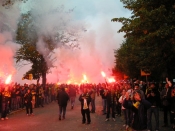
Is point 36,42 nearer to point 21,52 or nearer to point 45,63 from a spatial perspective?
point 21,52

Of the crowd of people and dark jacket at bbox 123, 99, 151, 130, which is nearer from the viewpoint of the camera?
dark jacket at bbox 123, 99, 151, 130

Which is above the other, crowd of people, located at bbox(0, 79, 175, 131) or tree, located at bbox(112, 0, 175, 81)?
tree, located at bbox(112, 0, 175, 81)

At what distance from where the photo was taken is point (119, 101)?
32.1 ft

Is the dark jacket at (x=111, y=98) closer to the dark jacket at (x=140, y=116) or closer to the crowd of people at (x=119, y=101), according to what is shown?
the crowd of people at (x=119, y=101)

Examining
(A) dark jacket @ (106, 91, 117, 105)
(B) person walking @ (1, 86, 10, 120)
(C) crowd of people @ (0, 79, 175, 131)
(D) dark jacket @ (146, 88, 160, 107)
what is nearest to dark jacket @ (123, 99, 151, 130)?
(C) crowd of people @ (0, 79, 175, 131)

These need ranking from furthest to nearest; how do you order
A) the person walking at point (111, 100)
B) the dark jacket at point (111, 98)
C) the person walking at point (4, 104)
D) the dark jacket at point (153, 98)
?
the person walking at point (4, 104) → the dark jacket at point (111, 98) → the person walking at point (111, 100) → the dark jacket at point (153, 98)

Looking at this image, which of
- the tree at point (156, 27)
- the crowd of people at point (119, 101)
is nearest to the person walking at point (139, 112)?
the crowd of people at point (119, 101)

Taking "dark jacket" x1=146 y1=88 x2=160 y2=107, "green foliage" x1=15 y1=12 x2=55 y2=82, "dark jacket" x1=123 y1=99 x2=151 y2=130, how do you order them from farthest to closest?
1. "green foliage" x1=15 y1=12 x2=55 y2=82
2. "dark jacket" x1=146 y1=88 x2=160 y2=107
3. "dark jacket" x1=123 y1=99 x2=151 y2=130

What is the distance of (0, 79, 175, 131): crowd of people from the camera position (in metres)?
6.38

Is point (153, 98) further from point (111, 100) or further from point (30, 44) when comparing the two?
point (30, 44)

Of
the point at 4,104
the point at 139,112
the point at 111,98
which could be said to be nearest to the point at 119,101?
the point at 111,98

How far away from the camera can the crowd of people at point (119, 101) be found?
638 cm

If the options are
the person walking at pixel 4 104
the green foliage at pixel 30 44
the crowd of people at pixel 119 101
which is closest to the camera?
the crowd of people at pixel 119 101

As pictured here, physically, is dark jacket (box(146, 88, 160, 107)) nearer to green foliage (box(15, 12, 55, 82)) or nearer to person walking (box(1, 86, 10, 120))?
person walking (box(1, 86, 10, 120))
